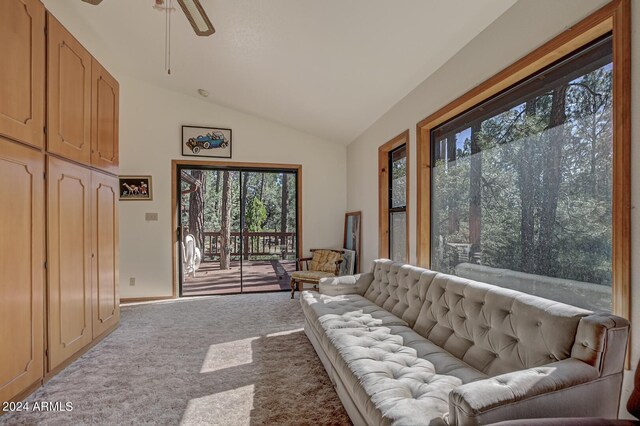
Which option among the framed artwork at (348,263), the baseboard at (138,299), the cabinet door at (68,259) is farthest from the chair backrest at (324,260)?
the cabinet door at (68,259)

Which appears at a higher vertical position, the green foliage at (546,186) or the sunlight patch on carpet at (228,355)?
the green foliage at (546,186)

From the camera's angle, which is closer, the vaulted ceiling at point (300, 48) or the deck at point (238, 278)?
the vaulted ceiling at point (300, 48)

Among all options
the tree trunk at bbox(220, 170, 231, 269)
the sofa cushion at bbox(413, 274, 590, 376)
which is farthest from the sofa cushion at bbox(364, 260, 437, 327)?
the tree trunk at bbox(220, 170, 231, 269)

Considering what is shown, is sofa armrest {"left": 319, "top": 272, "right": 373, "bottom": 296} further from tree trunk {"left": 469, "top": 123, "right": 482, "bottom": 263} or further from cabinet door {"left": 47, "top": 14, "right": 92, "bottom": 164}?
cabinet door {"left": 47, "top": 14, "right": 92, "bottom": 164}

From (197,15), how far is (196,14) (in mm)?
12

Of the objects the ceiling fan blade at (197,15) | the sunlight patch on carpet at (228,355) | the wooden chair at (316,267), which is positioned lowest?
the sunlight patch on carpet at (228,355)

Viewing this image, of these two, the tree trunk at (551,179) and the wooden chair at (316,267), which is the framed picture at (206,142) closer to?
the wooden chair at (316,267)

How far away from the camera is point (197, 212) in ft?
17.2

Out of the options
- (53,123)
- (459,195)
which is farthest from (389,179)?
(53,123)

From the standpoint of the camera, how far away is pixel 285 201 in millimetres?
5574

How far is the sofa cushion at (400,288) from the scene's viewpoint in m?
2.42

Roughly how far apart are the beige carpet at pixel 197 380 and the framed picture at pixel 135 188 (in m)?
2.02

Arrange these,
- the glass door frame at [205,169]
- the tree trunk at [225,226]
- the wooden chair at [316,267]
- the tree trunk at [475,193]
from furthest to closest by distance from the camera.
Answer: the tree trunk at [225,226] → the glass door frame at [205,169] → the wooden chair at [316,267] → the tree trunk at [475,193]

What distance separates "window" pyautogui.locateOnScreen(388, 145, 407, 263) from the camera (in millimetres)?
3721
